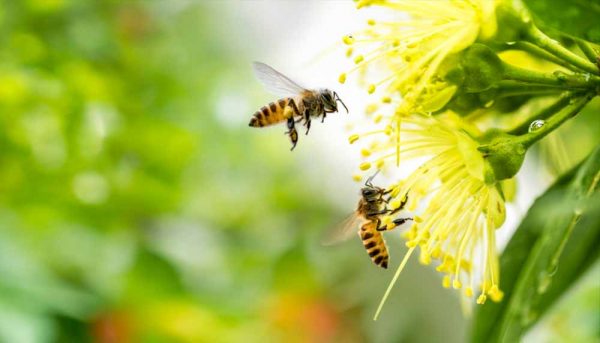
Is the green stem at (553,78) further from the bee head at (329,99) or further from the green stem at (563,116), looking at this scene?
the bee head at (329,99)

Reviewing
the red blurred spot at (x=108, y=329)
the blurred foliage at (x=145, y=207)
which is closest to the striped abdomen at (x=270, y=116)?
the blurred foliage at (x=145, y=207)

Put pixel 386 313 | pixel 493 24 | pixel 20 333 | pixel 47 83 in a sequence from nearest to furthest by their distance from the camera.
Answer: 1. pixel 493 24
2. pixel 20 333
3. pixel 47 83
4. pixel 386 313

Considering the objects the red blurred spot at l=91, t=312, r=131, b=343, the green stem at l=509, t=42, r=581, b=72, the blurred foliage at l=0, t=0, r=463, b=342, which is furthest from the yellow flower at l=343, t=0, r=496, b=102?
the red blurred spot at l=91, t=312, r=131, b=343

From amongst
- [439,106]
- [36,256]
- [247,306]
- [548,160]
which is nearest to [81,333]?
[36,256]

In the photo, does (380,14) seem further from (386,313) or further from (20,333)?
(386,313)

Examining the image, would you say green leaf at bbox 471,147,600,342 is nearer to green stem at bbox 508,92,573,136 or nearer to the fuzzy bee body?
green stem at bbox 508,92,573,136

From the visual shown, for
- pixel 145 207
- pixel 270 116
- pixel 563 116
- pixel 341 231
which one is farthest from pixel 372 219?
pixel 145 207
